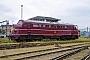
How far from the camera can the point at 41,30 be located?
30.3 meters

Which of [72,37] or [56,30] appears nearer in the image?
[56,30]

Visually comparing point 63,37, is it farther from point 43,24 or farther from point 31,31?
point 31,31

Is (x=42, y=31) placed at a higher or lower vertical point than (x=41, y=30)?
lower

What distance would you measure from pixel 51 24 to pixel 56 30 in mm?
1567

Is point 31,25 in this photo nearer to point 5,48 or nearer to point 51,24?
point 51,24

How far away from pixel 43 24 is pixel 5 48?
13.1m

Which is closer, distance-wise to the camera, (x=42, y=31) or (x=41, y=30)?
(x=41, y=30)

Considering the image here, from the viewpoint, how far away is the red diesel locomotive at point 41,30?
27469 millimetres

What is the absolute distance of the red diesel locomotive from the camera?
27.5 metres

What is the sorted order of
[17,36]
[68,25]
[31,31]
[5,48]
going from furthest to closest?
1. [68,25]
2. [31,31]
3. [17,36]
4. [5,48]

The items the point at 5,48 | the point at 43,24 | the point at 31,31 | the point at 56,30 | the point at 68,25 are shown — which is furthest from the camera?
the point at 68,25

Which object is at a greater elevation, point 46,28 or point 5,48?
point 46,28

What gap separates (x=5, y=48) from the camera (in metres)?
18.4

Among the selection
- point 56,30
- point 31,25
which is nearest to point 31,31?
point 31,25
